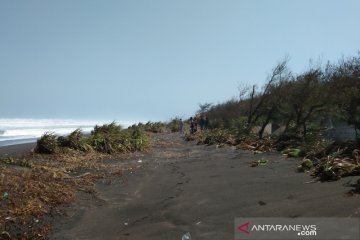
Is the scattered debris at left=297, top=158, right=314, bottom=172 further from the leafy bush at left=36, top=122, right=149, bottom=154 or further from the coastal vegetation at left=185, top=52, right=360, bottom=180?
the leafy bush at left=36, top=122, right=149, bottom=154

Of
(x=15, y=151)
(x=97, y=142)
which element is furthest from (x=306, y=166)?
(x=15, y=151)

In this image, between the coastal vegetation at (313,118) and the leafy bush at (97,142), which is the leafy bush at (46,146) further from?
the coastal vegetation at (313,118)

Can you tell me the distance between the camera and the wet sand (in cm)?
698

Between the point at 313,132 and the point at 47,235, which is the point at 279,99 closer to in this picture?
the point at 313,132

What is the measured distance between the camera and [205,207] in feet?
27.2

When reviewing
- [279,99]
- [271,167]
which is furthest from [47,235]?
[279,99]

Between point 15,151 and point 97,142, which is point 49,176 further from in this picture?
point 15,151

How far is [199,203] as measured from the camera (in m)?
8.71

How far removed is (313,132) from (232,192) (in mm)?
12347

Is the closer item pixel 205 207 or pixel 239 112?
pixel 205 207

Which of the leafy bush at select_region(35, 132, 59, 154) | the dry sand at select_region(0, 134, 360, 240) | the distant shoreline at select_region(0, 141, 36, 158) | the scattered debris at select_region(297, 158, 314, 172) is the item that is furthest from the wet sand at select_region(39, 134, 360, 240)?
the distant shoreline at select_region(0, 141, 36, 158)

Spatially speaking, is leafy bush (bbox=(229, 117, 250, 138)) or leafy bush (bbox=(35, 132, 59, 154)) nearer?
leafy bush (bbox=(35, 132, 59, 154))

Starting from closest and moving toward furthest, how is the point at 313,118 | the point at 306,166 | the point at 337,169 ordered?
the point at 337,169 → the point at 306,166 → the point at 313,118

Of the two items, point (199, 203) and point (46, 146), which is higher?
point (46, 146)
